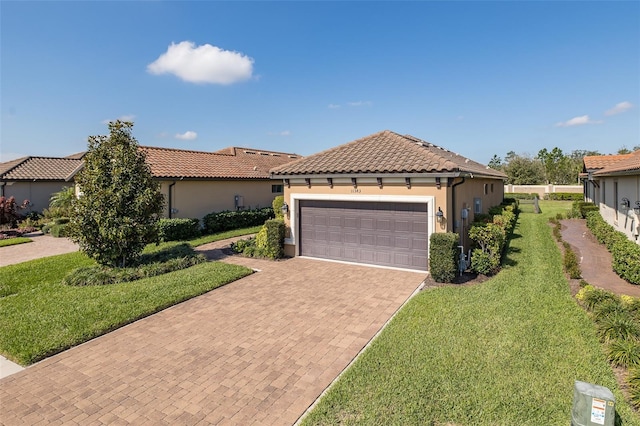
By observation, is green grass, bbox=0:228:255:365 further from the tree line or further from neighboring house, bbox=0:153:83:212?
the tree line

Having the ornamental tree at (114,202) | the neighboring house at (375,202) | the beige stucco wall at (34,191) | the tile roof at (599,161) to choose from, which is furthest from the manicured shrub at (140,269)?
the tile roof at (599,161)

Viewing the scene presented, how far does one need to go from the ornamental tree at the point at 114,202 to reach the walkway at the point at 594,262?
44.9 ft

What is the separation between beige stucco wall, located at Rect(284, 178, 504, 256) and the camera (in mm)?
10422

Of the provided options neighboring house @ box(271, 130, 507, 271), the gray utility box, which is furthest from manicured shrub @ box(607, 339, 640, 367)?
neighboring house @ box(271, 130, 507, 271)

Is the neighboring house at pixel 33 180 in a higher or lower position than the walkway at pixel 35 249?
higher

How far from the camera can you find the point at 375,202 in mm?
11648

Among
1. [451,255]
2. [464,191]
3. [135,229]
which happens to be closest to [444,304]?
[451,255]

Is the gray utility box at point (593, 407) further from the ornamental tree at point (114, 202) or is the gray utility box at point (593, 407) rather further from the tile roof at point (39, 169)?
the tile roof at point (39, 169)

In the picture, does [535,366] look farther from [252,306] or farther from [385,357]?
[252,306]

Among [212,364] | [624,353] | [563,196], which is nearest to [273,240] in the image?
[212,364]

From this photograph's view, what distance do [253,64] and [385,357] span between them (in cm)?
1602

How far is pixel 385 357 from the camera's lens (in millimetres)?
5715

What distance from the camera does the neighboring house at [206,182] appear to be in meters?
18.5

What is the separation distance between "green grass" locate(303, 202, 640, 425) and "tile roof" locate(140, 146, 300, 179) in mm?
15253
